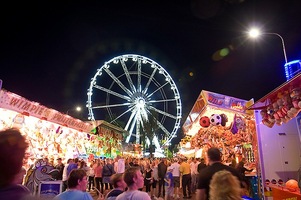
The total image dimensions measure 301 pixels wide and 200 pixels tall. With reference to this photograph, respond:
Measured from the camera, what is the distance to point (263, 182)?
304 inches

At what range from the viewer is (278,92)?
7293 millimetres

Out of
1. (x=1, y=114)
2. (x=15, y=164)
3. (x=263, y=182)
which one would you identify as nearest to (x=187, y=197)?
(x=263, y=182)

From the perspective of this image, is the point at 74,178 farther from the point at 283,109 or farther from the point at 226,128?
the point at 226,128

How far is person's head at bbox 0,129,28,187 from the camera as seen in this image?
1552 mm

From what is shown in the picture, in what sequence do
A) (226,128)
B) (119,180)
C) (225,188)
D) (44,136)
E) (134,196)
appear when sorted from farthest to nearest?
(226,128)
(44,136)
(119,180)
(134,196)
(225,188)

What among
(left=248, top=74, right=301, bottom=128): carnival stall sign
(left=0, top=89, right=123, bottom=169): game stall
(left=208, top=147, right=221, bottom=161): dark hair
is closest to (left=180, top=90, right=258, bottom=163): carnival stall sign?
(left=248, top=74, right=301, bottom=128): carnival stall sign

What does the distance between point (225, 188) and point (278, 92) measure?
549cm

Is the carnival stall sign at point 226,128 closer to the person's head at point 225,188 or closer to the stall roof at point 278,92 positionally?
the stall roof at point 278,92

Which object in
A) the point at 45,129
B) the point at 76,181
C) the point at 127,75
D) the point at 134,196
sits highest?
the point at 127,75

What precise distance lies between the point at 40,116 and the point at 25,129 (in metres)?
0.90

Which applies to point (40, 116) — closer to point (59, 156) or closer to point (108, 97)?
point (59, 156)

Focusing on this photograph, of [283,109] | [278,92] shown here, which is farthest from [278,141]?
[278,92]

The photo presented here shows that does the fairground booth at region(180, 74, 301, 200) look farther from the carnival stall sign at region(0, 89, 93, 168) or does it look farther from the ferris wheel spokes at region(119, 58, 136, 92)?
the ferris wheel spokes at region(119, 58, 136, 92)

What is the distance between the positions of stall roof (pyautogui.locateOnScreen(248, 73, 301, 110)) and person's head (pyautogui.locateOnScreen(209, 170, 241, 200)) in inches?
164
